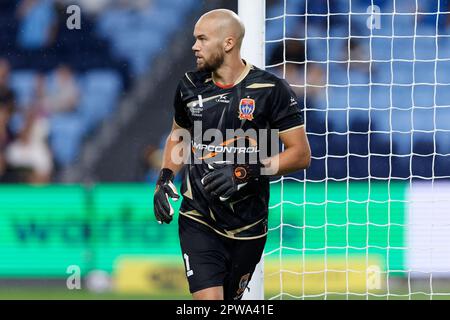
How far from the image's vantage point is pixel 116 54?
8.87 metres

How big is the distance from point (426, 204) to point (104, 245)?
2.72 metres

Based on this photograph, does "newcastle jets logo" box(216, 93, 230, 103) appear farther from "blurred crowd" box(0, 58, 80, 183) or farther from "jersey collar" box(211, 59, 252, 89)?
"blurred crowd" box(0, 58, 80, 183)

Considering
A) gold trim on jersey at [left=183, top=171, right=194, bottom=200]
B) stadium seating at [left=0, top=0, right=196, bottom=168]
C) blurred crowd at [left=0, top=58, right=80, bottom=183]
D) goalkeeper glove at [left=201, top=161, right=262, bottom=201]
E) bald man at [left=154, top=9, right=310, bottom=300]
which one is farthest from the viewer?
stadium seating at [left=0, top=0, right=196, bottom=168]

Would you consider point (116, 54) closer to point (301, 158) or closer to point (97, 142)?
point (97, 142)

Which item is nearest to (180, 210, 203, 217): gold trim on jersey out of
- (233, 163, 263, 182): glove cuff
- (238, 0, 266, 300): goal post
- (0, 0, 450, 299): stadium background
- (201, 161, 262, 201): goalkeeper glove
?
(201, 161, 262, 201): goalkeeper glove

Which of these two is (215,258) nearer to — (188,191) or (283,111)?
(188,191)

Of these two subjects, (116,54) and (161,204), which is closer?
(161,204)

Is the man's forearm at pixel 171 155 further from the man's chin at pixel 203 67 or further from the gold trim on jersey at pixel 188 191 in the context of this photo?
the man's chin at pixel 203 67

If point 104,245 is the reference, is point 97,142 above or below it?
above

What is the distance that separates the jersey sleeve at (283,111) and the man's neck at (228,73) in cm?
21

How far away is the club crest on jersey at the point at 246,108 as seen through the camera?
15.6ft

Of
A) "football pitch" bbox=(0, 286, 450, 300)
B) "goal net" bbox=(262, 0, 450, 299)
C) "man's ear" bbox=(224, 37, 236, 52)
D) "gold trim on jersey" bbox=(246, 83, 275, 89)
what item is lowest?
"football pitch" bbox=(0, 286, 450, 300)

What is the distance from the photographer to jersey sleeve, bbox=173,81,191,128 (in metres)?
4.96

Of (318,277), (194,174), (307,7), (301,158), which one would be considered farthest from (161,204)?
(307,7)
